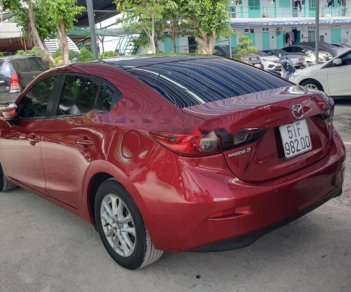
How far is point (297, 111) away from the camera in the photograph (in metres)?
2.94

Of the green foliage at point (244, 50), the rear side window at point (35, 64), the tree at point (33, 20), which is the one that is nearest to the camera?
the rear side window at point (35, 64)

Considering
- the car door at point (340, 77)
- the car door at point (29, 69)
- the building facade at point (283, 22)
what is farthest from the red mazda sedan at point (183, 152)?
the building facade at point (283, 22)

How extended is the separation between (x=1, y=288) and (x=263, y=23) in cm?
3220

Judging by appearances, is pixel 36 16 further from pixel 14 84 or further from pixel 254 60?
pixel 254 60

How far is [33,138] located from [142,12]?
14599 mm

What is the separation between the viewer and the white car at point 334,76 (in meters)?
9.58

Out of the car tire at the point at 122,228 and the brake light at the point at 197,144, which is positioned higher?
the brake light at the point at 197,144

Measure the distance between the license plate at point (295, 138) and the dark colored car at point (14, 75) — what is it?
9.22 metres

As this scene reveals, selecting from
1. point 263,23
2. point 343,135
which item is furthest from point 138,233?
point 263,23

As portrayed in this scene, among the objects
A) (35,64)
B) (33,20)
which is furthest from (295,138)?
(33,20)

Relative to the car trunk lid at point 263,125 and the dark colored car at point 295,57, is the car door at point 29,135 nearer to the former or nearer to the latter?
the car trunk lid at point 263,125

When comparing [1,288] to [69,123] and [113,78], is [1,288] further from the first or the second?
[113,78]

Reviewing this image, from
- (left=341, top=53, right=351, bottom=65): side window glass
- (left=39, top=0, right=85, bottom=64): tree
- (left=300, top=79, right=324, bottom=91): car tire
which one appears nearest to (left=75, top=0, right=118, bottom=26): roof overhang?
(left=39, top=0, right=85, bottom=64): tree

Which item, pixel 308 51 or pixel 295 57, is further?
pixel 308 51
